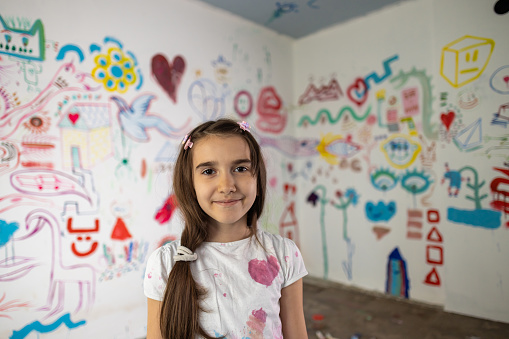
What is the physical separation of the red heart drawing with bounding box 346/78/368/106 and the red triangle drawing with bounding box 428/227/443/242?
51.3 inches

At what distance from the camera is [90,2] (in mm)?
2279

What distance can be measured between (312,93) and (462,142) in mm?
1551

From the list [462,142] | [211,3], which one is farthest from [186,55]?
[462,142]

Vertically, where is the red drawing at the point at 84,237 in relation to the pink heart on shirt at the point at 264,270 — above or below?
below

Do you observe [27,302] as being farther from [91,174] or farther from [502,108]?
[502,108]

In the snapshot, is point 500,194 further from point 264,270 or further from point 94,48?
point 94,48

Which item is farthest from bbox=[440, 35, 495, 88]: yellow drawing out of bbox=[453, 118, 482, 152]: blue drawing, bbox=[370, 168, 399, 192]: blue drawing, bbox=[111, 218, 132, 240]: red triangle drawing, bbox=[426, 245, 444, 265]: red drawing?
bbox=[111, 218, 132, 240]: red triangle drawing

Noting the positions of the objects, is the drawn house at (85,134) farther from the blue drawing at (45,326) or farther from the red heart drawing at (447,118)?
the red heart drawing at (447,118)

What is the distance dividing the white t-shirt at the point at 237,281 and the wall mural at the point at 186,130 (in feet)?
1.51

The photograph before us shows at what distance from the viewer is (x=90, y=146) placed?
2.27m

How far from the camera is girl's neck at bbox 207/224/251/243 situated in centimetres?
112

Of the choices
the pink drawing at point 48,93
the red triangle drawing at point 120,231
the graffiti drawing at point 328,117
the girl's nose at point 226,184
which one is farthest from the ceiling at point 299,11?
the girl's nose at point 226,184

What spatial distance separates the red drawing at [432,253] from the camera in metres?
2.73

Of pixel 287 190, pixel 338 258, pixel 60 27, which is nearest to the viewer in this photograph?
pixel 60 27
